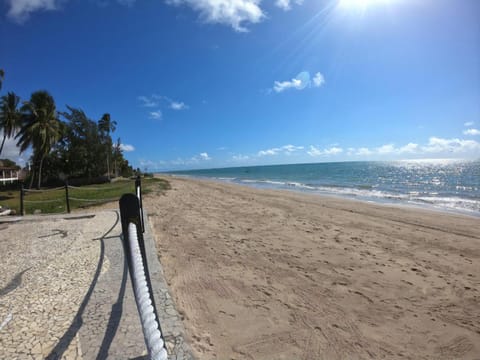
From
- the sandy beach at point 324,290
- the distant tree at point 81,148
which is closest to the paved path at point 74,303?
the sandy beach at point 324,290

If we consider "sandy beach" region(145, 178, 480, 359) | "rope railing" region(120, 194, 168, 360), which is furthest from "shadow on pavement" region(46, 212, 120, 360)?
"rope railing" region(120, 194, 168, 360)

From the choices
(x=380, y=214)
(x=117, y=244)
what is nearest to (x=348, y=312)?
(x=117, y=244)

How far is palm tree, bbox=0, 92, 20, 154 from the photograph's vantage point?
20.7 m

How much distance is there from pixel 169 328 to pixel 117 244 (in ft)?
9.65

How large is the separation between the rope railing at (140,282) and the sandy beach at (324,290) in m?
1.27

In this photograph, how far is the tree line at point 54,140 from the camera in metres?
20.9

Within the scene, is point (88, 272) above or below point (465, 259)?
above

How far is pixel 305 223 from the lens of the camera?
720 centimetres

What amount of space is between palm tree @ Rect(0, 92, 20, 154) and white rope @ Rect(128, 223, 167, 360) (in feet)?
93.0

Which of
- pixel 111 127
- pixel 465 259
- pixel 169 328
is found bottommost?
pixel 465 259

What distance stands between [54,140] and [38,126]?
1.86 m

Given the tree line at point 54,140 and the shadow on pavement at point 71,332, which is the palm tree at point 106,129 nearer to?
the tree line at point 54,140

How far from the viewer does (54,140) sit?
22328 mm

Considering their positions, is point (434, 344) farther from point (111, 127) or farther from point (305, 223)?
point (111, 127)
